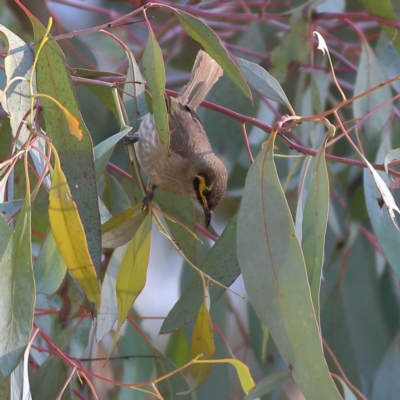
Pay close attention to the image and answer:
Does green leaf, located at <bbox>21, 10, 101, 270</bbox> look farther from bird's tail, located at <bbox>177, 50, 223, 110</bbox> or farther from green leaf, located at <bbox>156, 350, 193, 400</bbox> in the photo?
bird's tail, located at <bbox>177, 50, 223, 110</bbox>

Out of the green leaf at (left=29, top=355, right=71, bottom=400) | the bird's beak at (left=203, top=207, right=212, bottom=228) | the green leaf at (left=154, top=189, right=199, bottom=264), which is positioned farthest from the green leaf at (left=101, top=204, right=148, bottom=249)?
the bird's beak at (left=203, top=207, right=212, bottom=228)

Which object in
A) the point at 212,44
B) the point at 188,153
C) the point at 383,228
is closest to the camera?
the point at 212,44

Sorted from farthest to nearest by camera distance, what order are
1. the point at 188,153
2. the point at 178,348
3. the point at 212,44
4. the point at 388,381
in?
the point at 178,348 < the point at 188,153 < the point at 388,381 < the point at 212,44

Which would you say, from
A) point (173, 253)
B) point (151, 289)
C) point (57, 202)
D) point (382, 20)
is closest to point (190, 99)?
point (382, 20)

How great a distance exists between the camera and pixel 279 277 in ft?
3.89

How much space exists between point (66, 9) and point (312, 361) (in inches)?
106

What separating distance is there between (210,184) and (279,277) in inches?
32.3

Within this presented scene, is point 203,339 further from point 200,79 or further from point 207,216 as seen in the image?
point 200,79

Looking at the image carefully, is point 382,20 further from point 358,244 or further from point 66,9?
point 66,9

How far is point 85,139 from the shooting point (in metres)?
1.24

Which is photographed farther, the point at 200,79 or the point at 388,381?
the point at 200,79

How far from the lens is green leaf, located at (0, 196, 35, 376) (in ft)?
3.46

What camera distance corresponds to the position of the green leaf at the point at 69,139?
47.8 inches

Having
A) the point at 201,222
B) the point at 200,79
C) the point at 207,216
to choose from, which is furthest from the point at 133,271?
the point at 201,222
